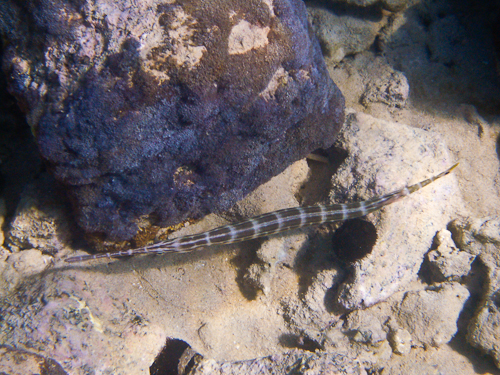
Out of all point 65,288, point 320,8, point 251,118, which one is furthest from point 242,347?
point 320,8

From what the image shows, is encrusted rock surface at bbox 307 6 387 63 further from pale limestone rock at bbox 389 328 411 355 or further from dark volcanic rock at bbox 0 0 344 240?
pale limestone rock at bbox 389 328 411 355

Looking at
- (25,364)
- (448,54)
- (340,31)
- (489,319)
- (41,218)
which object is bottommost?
(25,364)

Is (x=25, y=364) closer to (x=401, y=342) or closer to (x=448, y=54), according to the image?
(x=401, y=342)

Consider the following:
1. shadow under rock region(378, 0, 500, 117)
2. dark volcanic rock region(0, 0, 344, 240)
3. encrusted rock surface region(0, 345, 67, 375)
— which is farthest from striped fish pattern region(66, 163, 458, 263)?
shadow under rock region(378, 0, 500, 117)

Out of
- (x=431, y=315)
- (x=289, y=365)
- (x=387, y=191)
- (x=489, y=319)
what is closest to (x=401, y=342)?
(x=431, y=315)

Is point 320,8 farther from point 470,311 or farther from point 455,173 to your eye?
point 470,311

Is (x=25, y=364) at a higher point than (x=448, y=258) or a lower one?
lower

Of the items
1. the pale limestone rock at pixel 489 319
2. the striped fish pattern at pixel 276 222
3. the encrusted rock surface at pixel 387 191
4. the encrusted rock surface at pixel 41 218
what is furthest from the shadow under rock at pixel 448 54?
the encrusted rock surface at pixel 41 218
